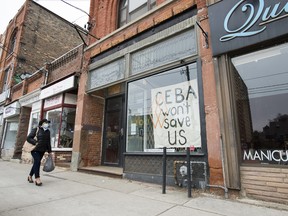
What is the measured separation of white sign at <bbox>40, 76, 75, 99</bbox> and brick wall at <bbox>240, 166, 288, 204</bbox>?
749cm

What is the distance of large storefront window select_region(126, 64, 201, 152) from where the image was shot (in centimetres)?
489

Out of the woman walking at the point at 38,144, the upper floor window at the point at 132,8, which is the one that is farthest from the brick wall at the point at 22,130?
the upper floor window at the point at 132,8

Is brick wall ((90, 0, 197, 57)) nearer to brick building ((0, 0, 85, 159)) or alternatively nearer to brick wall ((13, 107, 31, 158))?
brick building ((0, 0, 85, 159))

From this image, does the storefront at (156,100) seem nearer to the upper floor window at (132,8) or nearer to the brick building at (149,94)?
the brick building at (149,94)

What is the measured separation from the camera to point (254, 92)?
4578 mm

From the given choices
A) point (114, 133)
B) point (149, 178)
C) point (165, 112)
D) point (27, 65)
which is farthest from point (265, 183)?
point (27, 65)

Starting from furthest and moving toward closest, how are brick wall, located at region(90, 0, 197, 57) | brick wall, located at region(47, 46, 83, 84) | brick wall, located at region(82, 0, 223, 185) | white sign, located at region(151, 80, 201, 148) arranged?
brick wall, located at region(47, 46, 83, 84) → brick wall, located at region(90, 0, 197, 57) → white sign, located at region(151, 80, 201, 148) → brick wall, located at region(82, 0, 223, 185)

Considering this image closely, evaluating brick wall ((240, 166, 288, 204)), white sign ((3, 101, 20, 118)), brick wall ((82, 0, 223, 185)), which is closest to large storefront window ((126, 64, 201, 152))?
brick wall ((82, 0, 223, 185))

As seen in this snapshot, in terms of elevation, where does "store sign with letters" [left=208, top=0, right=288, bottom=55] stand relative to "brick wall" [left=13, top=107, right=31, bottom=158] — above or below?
above

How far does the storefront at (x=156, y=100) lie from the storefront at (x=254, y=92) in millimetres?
659

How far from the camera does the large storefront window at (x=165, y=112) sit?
4891 millimetres

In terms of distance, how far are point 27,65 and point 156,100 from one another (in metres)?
14.4

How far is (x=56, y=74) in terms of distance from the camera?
1119cm

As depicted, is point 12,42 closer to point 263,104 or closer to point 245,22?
point 245,22
